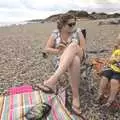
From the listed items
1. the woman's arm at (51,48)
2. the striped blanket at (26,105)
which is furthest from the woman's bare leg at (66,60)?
the woman's arm at (51,48)

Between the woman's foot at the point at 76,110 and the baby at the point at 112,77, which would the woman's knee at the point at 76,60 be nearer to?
the baby at the point at 112,77

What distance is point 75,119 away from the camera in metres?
5.39

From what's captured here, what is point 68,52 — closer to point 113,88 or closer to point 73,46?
point 73,46

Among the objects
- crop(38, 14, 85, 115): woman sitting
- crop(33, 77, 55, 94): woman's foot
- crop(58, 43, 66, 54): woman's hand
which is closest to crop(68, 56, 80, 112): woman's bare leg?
crop(38, 14, 85, 115): woman sitting

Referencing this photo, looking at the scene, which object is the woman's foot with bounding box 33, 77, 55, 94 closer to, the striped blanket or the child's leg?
the striped blanket

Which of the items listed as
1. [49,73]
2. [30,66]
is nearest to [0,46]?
[30,66]

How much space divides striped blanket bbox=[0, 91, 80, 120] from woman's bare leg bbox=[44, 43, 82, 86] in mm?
271

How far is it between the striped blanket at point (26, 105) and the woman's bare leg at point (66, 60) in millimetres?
271

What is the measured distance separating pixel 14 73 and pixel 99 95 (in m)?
3.22

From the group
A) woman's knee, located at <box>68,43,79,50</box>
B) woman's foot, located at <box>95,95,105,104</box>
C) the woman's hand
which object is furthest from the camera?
the woman's hand

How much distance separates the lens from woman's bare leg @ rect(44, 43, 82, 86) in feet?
19.0

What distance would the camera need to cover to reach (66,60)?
5871 millimetres

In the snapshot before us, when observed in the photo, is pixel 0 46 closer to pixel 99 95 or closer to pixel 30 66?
pixel 30 66

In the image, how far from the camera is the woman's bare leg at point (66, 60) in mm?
5805
